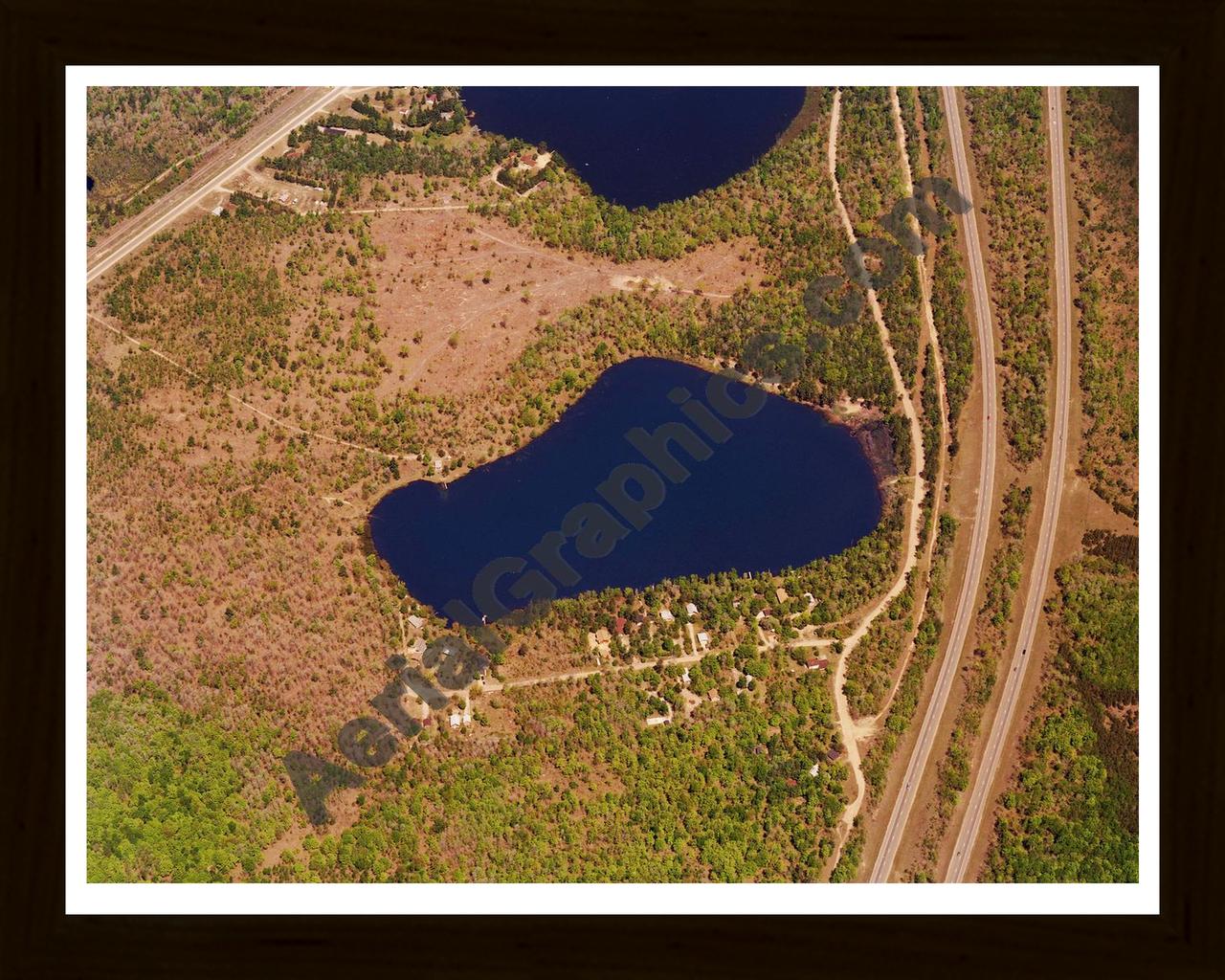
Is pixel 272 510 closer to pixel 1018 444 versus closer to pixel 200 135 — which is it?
pixel 200 135

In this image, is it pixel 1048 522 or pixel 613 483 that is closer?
pixel 1048 522

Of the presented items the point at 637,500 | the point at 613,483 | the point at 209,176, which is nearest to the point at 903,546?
the point at 637,500

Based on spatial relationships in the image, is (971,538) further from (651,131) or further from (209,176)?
(209,176)

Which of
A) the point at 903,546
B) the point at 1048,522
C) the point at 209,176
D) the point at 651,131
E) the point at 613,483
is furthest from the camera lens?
the point at 651,131

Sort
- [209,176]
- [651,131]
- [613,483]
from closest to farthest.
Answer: [613,483] < [209,176] < [651,131]

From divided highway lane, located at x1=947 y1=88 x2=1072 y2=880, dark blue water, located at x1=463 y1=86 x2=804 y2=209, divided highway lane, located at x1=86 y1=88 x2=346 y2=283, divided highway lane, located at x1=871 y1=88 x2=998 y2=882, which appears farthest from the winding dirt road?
divided highway lane, located at x1=86 y1=88 x2=346 y2=283

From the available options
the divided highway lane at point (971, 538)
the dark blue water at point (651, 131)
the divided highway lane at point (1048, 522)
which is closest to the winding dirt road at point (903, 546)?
the divided highway lane at point (971, 538)

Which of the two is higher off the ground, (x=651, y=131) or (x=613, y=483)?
(x=651, y=131)

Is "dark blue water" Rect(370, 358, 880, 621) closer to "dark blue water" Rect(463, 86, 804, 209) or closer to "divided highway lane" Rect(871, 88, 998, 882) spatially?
"divided highway lane" Rect(871, 88, 998, 882)
